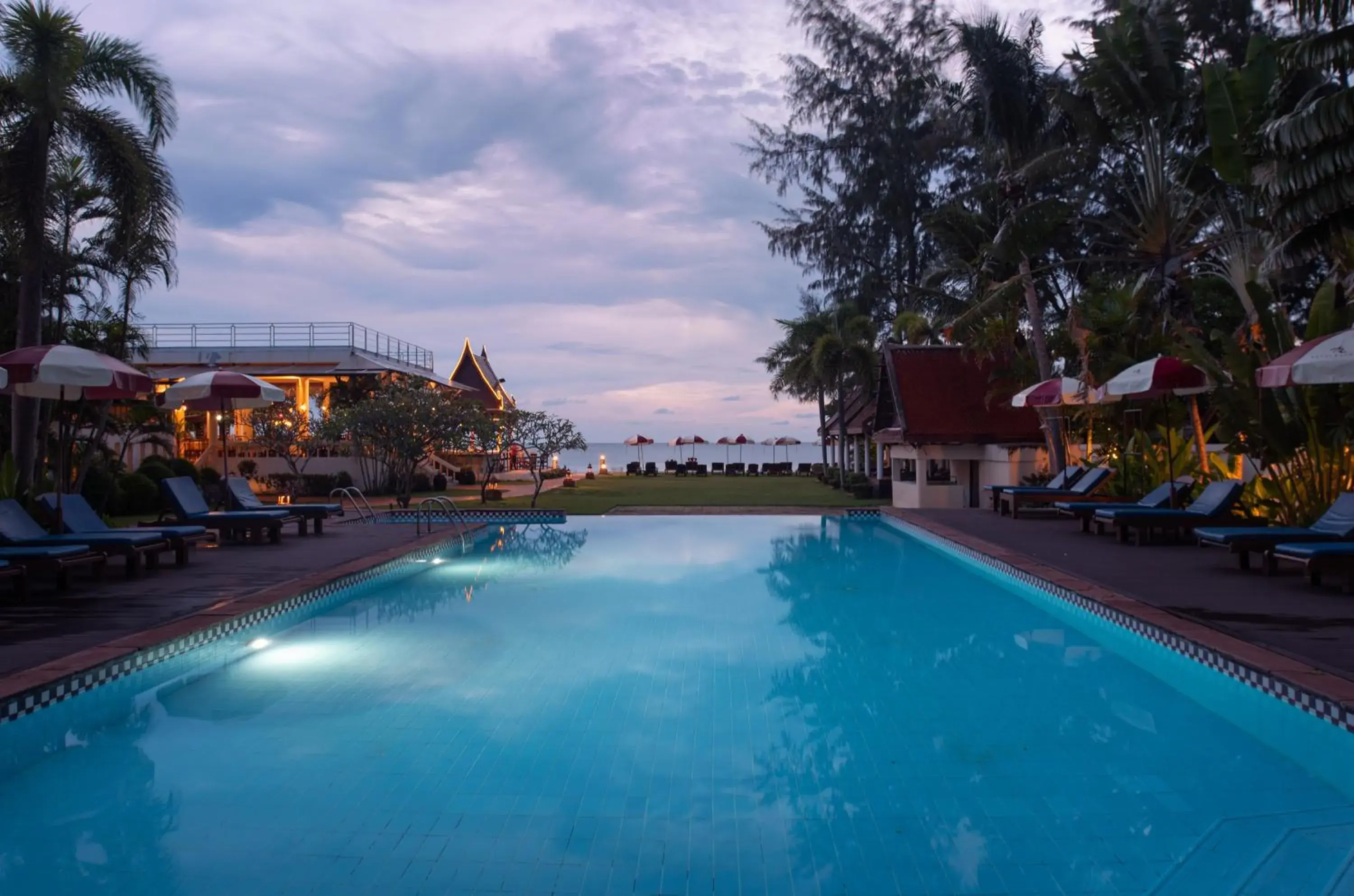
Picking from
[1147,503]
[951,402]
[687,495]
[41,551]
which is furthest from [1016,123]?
[41,551]

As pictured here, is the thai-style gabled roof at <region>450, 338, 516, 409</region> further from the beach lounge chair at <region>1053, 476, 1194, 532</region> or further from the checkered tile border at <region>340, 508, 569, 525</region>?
the beach lounge chair at <region>1053, 476, 1194, 532</region>

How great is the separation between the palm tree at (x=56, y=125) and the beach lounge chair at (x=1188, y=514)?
1318cm

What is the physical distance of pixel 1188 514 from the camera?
1180 centimetres

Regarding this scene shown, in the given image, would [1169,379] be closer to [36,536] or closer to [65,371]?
[65,371]

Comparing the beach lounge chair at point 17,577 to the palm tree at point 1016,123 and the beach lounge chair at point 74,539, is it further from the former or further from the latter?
the palm tree at point 1016,123

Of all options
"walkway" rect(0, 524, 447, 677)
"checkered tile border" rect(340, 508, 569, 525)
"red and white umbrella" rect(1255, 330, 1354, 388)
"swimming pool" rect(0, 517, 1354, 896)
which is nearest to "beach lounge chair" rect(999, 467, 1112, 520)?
"red and white umbrella" rect(1255, 330, 1354, 388)

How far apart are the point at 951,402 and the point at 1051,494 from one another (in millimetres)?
6372

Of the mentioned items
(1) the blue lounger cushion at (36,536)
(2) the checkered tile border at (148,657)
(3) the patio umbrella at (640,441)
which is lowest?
(2) the checkered tile border at (148,657)

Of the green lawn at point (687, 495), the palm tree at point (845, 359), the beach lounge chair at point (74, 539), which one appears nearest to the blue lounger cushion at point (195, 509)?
the beach lounge chair at point (74, 539)

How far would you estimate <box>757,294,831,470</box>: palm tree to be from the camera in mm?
34938

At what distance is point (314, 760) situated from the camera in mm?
5133

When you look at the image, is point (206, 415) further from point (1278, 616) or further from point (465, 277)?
point (1278, 616)

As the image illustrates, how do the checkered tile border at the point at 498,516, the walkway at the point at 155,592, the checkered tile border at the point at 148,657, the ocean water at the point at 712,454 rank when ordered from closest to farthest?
1. the checkered tile border at the point at 148,657
2. the walkway at the point at 155,592
3. the checkered tile border at the point at 498,516
4. the ocean water at the point at 712,454

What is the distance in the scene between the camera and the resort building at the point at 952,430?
21188 mm
